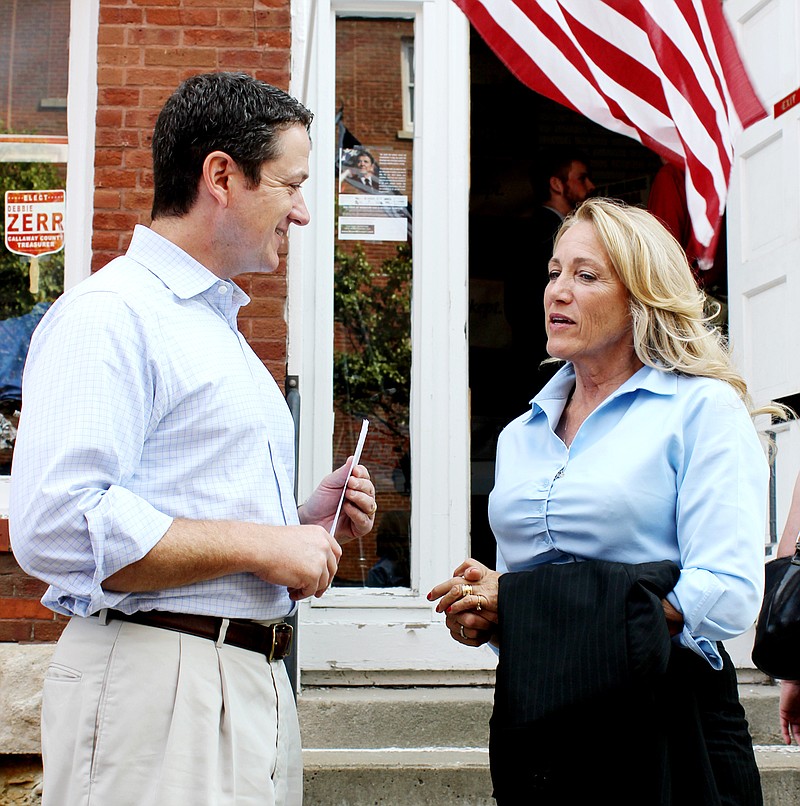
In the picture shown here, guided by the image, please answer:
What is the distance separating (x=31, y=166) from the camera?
14.0 feet

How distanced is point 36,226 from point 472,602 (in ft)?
9.19

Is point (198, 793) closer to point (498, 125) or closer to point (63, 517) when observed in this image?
point (63, 517)

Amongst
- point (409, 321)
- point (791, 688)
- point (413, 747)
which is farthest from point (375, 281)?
point (791, 688)

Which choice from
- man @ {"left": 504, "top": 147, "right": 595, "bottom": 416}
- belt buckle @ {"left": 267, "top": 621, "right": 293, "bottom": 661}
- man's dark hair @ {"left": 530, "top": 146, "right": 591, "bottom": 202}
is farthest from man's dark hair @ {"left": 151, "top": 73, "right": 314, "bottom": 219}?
man's dark hair @ {"left": 530, "top": 146, "right": 591, "bottom": 202}

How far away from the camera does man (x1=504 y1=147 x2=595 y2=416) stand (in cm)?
579

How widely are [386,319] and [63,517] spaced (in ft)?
9.29

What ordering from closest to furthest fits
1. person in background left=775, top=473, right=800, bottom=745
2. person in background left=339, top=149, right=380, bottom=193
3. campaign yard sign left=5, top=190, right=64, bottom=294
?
person in background left=775, top=473, right=800, bottom=745 → campaign yard sign left=5, top=190, right=64, bottom=294 → person in background left=339, top=149, right=380, bottom=193

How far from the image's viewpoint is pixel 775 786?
3508 millimetres

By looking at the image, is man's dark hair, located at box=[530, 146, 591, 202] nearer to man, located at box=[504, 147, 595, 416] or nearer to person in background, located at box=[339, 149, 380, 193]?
man, located at box=[504, 147, 595, 416]

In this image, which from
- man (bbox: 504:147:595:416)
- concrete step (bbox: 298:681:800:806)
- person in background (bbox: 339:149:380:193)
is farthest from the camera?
man (bbox: 504:147:595:416)

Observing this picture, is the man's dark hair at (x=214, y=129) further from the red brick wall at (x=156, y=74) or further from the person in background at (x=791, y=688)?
the red brick wall at (x=156, y=74)

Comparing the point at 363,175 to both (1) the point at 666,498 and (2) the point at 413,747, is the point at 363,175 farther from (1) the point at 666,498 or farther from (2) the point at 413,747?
(1) the point at 666,498

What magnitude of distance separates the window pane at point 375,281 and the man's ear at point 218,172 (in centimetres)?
232

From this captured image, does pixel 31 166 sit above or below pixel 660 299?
above
